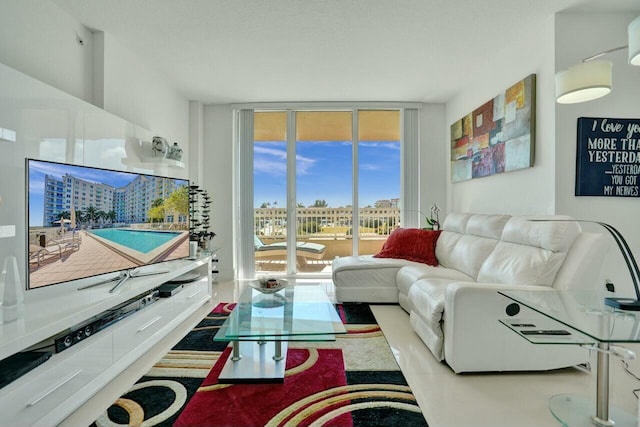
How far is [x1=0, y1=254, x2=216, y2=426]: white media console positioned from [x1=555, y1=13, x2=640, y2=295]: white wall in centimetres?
328

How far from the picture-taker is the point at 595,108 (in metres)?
2.55

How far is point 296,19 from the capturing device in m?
2.59

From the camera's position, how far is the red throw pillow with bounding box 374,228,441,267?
3.74 metres

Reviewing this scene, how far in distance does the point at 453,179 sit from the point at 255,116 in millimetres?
3039

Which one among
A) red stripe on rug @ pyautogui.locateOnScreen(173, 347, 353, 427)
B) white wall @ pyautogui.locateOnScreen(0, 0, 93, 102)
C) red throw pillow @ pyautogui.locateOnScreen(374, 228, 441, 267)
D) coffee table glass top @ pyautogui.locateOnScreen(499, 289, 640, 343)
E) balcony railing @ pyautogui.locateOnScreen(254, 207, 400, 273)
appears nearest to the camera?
coffee table glass top @ pyautogui.locateOnScreen(499, 289, 640, 343)

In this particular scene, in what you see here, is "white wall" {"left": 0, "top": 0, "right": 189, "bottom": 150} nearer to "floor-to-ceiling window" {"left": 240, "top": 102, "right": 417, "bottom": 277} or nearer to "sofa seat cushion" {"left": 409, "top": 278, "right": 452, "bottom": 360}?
"floor-to-ceiling window" {"left": 240, "top": 102, "right": 417, "bottom": 277}

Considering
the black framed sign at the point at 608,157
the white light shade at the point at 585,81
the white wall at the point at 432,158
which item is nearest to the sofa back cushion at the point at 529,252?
the black framed sign at the point at 608,157

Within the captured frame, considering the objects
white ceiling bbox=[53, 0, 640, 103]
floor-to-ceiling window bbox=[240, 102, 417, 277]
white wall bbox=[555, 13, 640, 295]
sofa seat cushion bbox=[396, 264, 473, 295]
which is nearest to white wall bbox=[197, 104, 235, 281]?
floor-to-ceiling window bbox=[240, 102, 417, 277]

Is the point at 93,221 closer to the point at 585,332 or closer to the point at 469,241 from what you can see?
the point at 585,332

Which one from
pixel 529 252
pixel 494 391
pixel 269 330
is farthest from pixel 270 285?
pixel 529 252

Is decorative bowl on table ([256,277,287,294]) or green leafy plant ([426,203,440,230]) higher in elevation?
green leafy plant ([426,203,440,230])

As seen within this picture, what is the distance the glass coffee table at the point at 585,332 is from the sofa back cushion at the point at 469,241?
1.15m

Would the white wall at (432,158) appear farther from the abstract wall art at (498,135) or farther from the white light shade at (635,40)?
the white light shade at (635,40)

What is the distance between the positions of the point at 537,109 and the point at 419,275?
5.78ft
